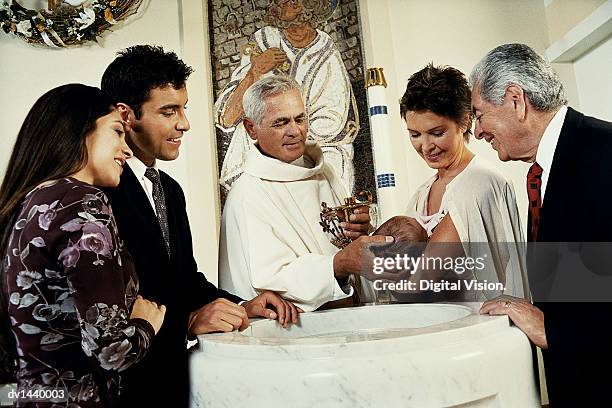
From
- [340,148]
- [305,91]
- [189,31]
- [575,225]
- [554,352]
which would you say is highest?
[189,31]

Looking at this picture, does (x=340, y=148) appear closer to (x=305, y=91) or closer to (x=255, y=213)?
(x=305, y=91)

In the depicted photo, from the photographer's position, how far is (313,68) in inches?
116

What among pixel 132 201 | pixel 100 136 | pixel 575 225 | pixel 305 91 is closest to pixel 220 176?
pixel 305 91

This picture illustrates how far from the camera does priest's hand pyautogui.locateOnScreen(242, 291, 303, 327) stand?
5.82 feet

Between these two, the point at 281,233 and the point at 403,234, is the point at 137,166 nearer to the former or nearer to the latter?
the point at 281,233

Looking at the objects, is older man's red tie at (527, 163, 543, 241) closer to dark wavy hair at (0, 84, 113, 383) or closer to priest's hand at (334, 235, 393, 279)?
priest's hand at (334, 235, 393, 279)

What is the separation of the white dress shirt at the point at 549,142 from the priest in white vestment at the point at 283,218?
1.78 ft

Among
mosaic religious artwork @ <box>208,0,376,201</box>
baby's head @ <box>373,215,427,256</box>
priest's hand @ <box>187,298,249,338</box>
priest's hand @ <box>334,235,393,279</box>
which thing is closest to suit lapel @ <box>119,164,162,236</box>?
priest's hand @ <box>187,298,249,338</box>

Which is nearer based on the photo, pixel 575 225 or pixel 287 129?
pixel 575 225

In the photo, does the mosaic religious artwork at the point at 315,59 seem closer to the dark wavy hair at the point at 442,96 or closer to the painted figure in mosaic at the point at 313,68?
the painted figure in mosaic at the point at 313,68

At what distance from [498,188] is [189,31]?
1536mm

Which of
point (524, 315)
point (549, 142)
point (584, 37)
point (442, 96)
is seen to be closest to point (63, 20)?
point (442, 96)

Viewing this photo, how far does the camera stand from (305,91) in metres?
2.93

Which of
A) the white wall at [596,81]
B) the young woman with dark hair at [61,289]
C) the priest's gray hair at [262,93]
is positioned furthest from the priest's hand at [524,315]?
the white wall at [596,81]
